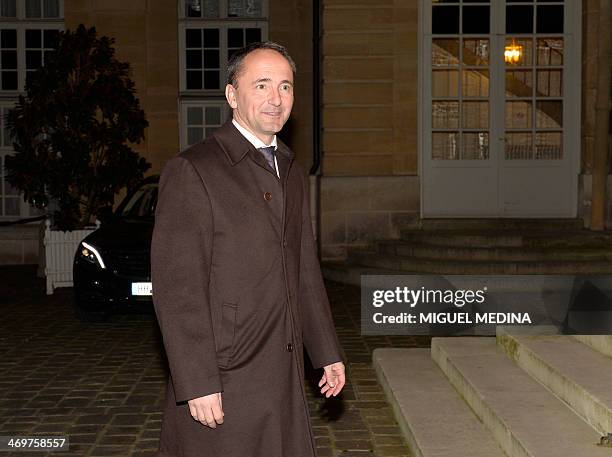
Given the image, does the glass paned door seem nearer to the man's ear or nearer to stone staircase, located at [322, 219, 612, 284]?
stone staircase, located at [322, 219, 612, 284]

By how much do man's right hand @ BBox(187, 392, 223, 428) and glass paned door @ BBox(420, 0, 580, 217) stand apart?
37.8 feet

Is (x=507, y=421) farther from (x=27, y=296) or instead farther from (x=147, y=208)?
(x=27, y=296)

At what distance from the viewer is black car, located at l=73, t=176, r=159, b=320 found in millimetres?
9344

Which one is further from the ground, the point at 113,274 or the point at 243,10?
the point at 243,10

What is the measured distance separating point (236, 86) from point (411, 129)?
36.6 feet

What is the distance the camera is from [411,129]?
1407 centimetres

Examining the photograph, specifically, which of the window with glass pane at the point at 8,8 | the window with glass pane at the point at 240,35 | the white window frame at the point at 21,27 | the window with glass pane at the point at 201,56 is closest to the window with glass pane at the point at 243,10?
the window with glass pane at the point at 240,35

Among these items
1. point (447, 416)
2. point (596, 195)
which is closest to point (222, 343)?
point (447, 416)

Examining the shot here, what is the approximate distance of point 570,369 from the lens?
5520 mm

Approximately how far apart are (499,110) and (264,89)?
11530mm

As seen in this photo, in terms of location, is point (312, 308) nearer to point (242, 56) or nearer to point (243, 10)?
point (242, 56)

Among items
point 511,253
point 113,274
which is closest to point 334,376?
point 113,274

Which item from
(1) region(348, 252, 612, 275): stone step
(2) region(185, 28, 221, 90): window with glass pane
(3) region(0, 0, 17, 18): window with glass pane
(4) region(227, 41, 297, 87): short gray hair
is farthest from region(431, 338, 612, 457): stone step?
(3) region(0, 0, 17, 18): window with glass pane

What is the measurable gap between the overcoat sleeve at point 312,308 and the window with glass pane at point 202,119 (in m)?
14.7
